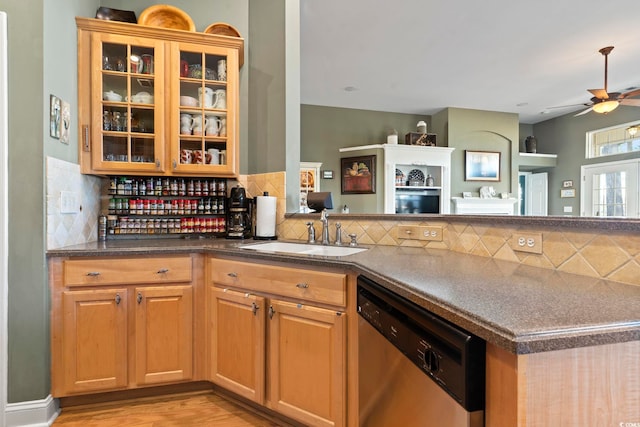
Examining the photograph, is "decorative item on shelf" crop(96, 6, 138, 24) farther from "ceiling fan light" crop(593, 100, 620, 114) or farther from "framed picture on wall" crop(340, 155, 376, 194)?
"ceiling fan light" crop(593, 100, 620, 114)

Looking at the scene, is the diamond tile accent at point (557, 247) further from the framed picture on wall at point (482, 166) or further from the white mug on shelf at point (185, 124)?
the framed picture on wall at point (482, 166)

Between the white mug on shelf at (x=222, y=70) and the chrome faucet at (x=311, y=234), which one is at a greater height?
the white mug on shelf at (x=222, y=70)

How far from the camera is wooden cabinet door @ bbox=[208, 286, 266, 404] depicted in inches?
67.4

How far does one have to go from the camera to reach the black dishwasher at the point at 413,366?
687 millimetres

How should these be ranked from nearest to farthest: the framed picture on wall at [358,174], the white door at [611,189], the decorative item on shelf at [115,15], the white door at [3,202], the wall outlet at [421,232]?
the white door at [3,202]
the wall outlet at [421,232]
the decorative item on shelf at [115,15]
the white door at [611,189]
the framed picture on wall at [358,174]

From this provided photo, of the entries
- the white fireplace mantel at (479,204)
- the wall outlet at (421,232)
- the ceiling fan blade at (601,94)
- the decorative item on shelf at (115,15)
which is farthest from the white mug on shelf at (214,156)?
the white fireplace mantel at (479,204)

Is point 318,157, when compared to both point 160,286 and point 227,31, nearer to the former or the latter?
point 227,31

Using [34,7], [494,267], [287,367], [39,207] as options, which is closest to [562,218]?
[494,267]

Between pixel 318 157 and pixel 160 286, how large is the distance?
4.55 m

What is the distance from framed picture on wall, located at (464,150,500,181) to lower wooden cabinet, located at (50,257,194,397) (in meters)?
5.83

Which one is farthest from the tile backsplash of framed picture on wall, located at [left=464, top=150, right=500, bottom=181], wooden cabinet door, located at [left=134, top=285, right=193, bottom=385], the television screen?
framed picture on wall, located at [left=464, top=150, right=500, bottom=181]

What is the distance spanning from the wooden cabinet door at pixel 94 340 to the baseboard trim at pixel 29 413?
105 mm

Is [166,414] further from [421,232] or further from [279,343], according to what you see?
[421,232]

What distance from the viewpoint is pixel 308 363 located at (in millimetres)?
1553
